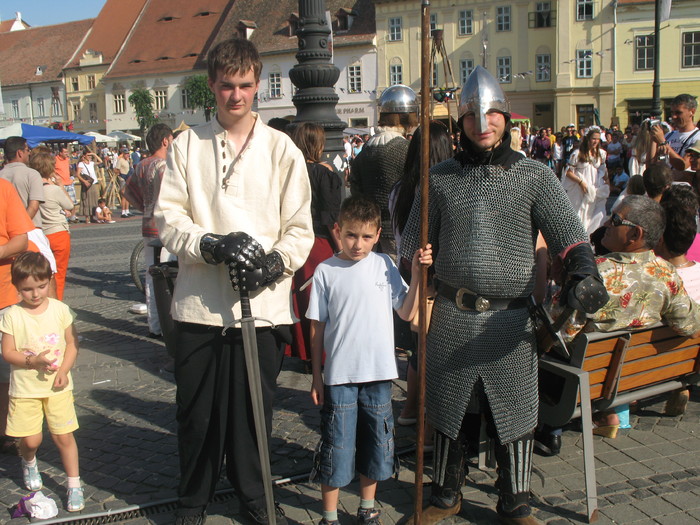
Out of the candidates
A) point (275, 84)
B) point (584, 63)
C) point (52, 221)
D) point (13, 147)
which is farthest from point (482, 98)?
point (275, 84)

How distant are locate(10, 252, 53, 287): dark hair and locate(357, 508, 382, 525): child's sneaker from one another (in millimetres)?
1807

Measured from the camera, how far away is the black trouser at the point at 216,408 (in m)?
3.13

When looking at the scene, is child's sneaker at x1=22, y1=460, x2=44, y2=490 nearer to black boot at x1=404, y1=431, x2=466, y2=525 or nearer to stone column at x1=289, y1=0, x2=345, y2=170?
black boot at x1=404, y1=431, x2=466, y2=525

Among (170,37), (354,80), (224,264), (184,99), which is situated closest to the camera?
(224,264)

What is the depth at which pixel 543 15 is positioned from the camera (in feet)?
148

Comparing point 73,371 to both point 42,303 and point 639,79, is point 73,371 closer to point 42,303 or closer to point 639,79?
point 42,303

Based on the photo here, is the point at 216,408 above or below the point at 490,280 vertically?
below

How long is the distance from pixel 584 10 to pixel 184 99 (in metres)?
32.2

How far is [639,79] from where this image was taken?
41.6m

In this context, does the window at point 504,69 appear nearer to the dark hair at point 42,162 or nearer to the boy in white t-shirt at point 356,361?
the dark hair at point 42,162

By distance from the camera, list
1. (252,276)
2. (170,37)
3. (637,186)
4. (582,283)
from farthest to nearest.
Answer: (170,37) < (637,186) < (252,276) < (582,283)

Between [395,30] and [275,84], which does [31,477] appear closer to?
[395,30]

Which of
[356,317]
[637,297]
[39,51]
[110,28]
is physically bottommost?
[637,297]

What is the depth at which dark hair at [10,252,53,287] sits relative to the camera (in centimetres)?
347
